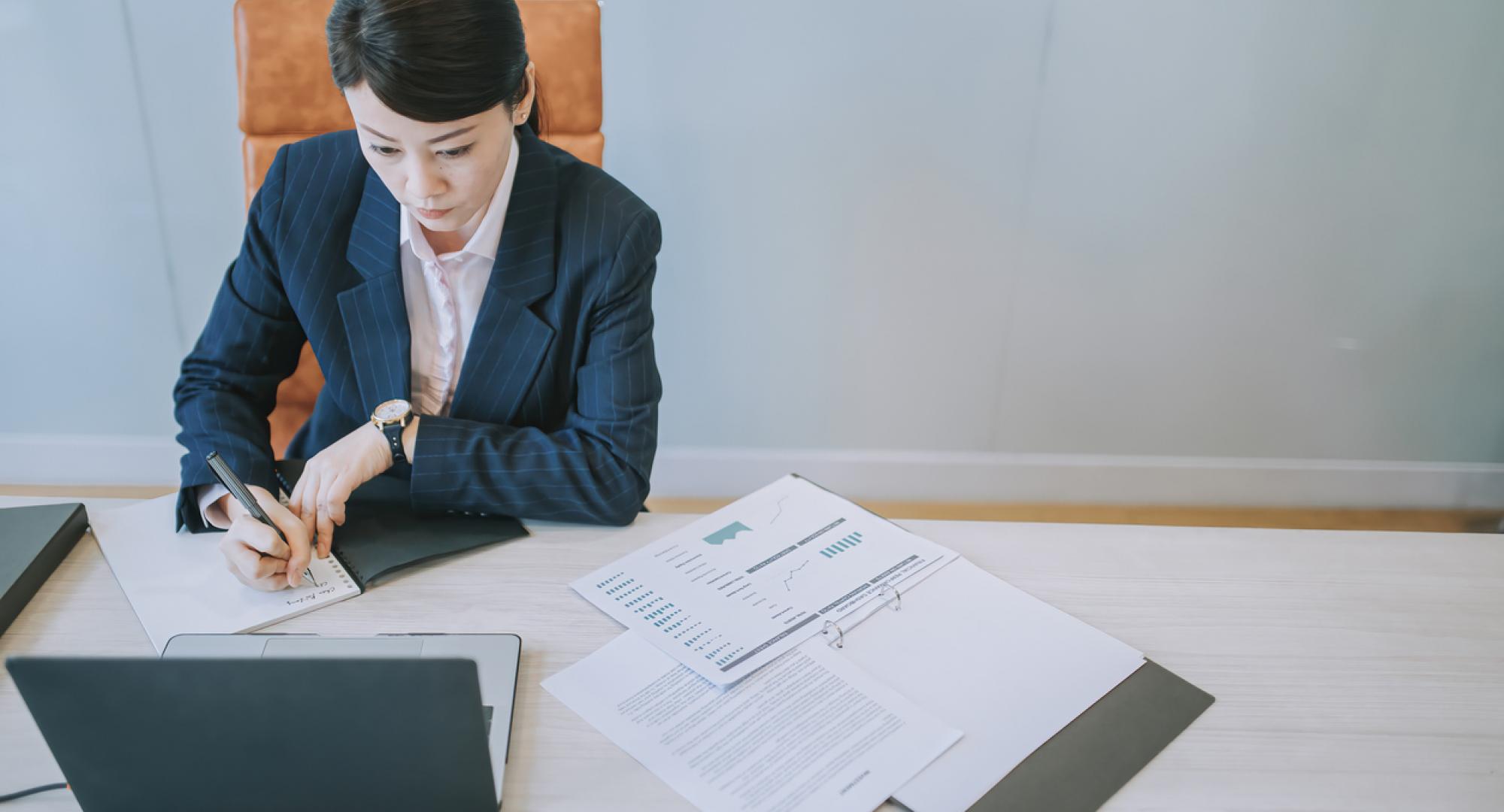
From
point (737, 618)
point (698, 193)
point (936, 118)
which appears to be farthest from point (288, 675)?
point (936, 118)

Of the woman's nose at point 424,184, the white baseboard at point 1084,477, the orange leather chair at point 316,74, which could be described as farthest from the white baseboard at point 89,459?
the woman's nose at point 424,184

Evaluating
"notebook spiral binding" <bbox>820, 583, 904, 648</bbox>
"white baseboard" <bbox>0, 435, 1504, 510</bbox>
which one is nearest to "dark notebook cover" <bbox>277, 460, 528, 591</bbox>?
"notebook spiral binding" <bbox>820, 583, 904, 648</bbox>

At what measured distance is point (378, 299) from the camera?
1129mm

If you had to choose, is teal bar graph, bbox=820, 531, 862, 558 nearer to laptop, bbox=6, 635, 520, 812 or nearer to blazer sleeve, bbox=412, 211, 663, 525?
blazer sleeve, bbox=412, 211, 663, 525

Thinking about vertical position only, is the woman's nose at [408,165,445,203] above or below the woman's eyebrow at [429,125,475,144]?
below

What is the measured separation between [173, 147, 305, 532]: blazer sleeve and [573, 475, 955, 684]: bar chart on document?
18.7 inches

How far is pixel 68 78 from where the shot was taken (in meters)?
1.93

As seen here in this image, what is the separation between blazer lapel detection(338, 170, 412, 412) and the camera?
1.13 metres

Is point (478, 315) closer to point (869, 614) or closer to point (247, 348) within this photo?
point (247, 348)

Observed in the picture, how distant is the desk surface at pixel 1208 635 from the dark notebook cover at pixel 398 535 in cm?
2

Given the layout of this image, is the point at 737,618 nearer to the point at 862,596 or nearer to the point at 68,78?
the point at 862,596

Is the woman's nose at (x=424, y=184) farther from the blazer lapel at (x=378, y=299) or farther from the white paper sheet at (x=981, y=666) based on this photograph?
the white paper sheet at (x=981, y=666)

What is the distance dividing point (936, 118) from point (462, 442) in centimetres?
134

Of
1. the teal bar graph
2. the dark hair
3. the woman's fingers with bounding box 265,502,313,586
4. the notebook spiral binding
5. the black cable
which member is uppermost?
the dark hair
